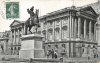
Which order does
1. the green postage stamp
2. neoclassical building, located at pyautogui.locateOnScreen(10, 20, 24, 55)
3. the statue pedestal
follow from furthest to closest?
neoclassical building, located at pyautogui.locateOnScreen(10, 20, 24, 55), the green postage stamp, the statue pedestal

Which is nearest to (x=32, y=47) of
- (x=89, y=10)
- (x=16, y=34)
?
(x=89, y=10)

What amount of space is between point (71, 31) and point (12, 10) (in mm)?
30400

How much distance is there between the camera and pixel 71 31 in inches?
1959

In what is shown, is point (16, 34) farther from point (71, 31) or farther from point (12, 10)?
point (12, 10)

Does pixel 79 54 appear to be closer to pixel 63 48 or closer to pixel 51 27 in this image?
pixel 63 48

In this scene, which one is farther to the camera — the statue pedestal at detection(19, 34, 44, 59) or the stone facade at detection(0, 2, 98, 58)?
the stone facade at detection(0, 2, 98, 58)

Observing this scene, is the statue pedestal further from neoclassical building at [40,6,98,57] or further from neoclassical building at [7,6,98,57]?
neoclassical building at [40,6,98,57]

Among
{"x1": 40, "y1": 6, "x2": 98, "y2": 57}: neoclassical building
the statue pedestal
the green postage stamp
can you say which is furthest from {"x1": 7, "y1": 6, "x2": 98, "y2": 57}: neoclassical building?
the statue pedestal

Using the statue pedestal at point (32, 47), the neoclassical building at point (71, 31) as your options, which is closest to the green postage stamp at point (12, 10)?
the statue pedestal at point (32, 47)

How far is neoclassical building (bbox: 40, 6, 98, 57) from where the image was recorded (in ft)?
162

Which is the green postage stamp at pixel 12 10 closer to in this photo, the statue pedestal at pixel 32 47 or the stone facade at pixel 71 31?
the statue pedestal at pixel 32 47

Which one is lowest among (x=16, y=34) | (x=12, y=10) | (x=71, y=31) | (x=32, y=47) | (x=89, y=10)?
(x=32, y=47)

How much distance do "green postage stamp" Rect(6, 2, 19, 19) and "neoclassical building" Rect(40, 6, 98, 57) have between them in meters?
25.4

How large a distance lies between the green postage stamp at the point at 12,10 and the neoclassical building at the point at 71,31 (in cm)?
2540
